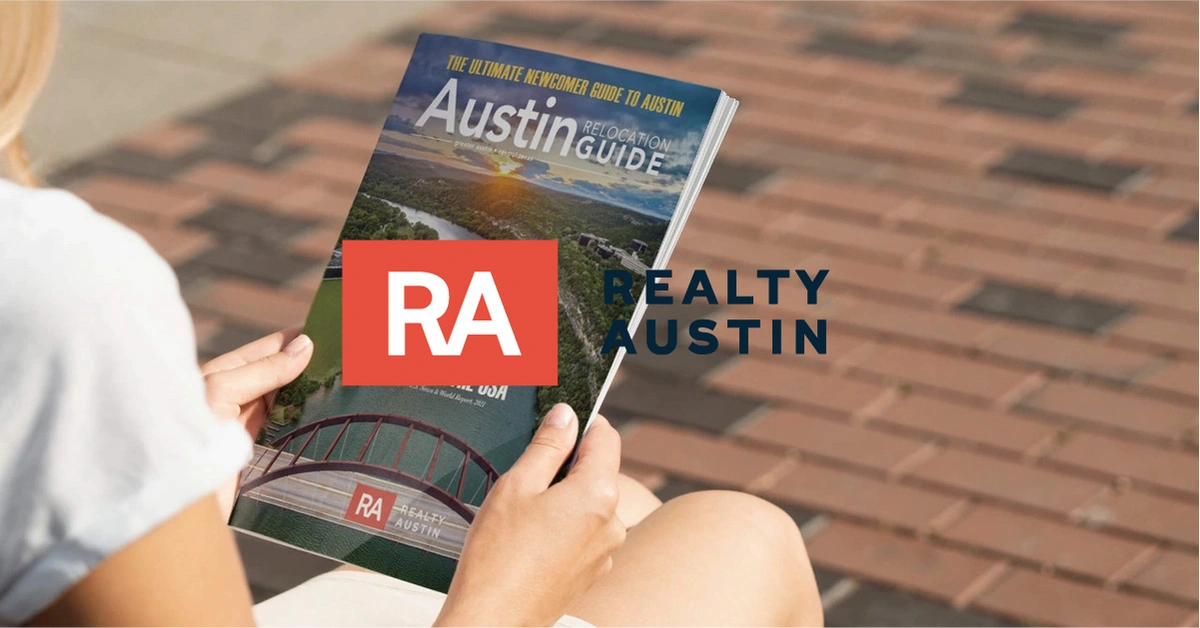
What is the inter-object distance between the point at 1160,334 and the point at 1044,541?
0.76m

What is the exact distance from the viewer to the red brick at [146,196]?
342 centimetres

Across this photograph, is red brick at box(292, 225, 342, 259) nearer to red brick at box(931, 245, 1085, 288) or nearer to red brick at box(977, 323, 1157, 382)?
red brick at box(931, 245, 1085, 288)

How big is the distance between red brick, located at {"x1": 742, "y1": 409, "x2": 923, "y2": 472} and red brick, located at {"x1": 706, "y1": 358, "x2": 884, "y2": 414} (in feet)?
0.17

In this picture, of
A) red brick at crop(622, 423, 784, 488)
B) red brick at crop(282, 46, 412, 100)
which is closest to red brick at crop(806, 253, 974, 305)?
red brick at crop(622, 423, 784, 488)

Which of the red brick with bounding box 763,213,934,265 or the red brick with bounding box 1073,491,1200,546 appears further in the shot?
the red brick with bounding box 763,213,934,265

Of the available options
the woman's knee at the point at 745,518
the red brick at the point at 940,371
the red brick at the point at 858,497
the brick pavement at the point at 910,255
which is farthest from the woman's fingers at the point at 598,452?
the red brick at the point at 940,371

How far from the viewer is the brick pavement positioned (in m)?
2.31

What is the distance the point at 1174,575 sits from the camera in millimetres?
2186

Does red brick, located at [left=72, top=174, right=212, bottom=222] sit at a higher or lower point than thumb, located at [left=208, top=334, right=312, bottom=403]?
lower

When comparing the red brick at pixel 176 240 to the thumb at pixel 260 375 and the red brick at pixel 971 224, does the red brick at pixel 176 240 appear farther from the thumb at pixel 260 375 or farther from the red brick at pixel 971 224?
the thumb at pixel 260 375

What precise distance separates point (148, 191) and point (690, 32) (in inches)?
71.1

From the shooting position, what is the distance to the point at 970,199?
10.9 ft

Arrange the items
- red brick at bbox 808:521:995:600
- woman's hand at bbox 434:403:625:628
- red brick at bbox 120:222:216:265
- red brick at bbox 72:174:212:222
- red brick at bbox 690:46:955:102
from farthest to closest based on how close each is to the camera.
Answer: red brick at bbox 690:46:955:102
red brick at bbox 72:174:212:222
red brick at bbox 120:222:216:265
red brick at bbox 808:521:995:600
woman's hand at bbox 434:403:625:628

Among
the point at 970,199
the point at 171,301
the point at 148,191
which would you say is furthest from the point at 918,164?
the point at 171,301
